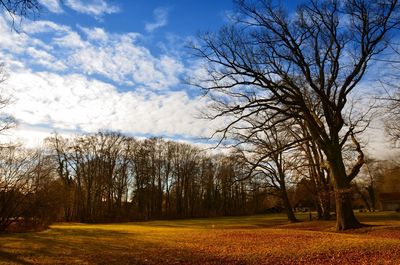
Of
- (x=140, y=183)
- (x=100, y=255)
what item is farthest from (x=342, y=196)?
(x=140, y=183)

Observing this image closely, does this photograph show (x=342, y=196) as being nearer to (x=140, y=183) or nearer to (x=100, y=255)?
(x=100, y=255)

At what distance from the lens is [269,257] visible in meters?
13.0

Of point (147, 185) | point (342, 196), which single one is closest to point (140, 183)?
point (147, 185)

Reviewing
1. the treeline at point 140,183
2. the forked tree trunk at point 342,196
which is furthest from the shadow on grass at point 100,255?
the treeline at point 140,183

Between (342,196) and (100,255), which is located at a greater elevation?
(342,196)

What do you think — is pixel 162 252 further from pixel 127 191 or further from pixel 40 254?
pixel 127 191

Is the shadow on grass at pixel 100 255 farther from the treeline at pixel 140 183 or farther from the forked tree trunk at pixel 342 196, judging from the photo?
the treeline at pixel 140 183

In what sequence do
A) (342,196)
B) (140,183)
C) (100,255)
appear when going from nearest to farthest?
(100,255) → (342,196) → (140,183)

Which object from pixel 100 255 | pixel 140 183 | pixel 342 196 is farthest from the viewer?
pixel 140 183

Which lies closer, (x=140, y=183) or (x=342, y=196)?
(x=342, y=196)

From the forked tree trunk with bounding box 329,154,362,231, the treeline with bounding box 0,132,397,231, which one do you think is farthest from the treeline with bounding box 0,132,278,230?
the forked tree trunk with bounding box 329,154,362,231

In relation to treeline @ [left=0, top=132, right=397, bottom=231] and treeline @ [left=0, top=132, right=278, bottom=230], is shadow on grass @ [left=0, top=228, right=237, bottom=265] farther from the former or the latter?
treeline @ [left=0, top=132, right=278, bottom=230]

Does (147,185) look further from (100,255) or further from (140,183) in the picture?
(100,255)

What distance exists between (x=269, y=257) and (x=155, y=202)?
6609 cm
